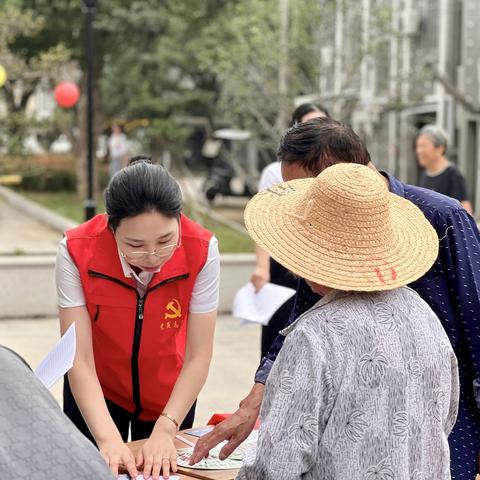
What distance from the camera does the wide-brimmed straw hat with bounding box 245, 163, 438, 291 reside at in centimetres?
212

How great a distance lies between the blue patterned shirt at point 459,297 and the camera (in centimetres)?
272

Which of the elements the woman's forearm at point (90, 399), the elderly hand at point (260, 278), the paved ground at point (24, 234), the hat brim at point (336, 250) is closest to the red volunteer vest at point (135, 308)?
the woman's forearm at point (90, 399)

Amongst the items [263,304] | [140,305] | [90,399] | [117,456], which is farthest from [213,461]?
[263,304]

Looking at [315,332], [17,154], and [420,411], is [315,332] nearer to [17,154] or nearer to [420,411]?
[420,411]

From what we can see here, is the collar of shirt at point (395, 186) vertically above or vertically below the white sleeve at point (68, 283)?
above

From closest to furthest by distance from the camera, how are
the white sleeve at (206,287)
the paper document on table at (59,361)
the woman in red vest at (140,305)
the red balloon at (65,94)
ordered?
the paper document on table at (59,361)
the woman in red vest at (140,305)
the white sleeve at (206,287)
the red balloon at (65,94)

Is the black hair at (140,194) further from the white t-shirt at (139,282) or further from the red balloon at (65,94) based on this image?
the red balloon at (65,94)

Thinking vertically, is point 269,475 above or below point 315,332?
below

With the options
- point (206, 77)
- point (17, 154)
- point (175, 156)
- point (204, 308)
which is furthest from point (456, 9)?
point (204, 308)

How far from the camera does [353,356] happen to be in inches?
80.0

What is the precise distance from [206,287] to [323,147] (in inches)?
20.8

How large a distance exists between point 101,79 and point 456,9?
8726 millimetres

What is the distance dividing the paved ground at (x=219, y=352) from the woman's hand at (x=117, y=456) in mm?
3159

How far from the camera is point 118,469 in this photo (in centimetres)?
264
